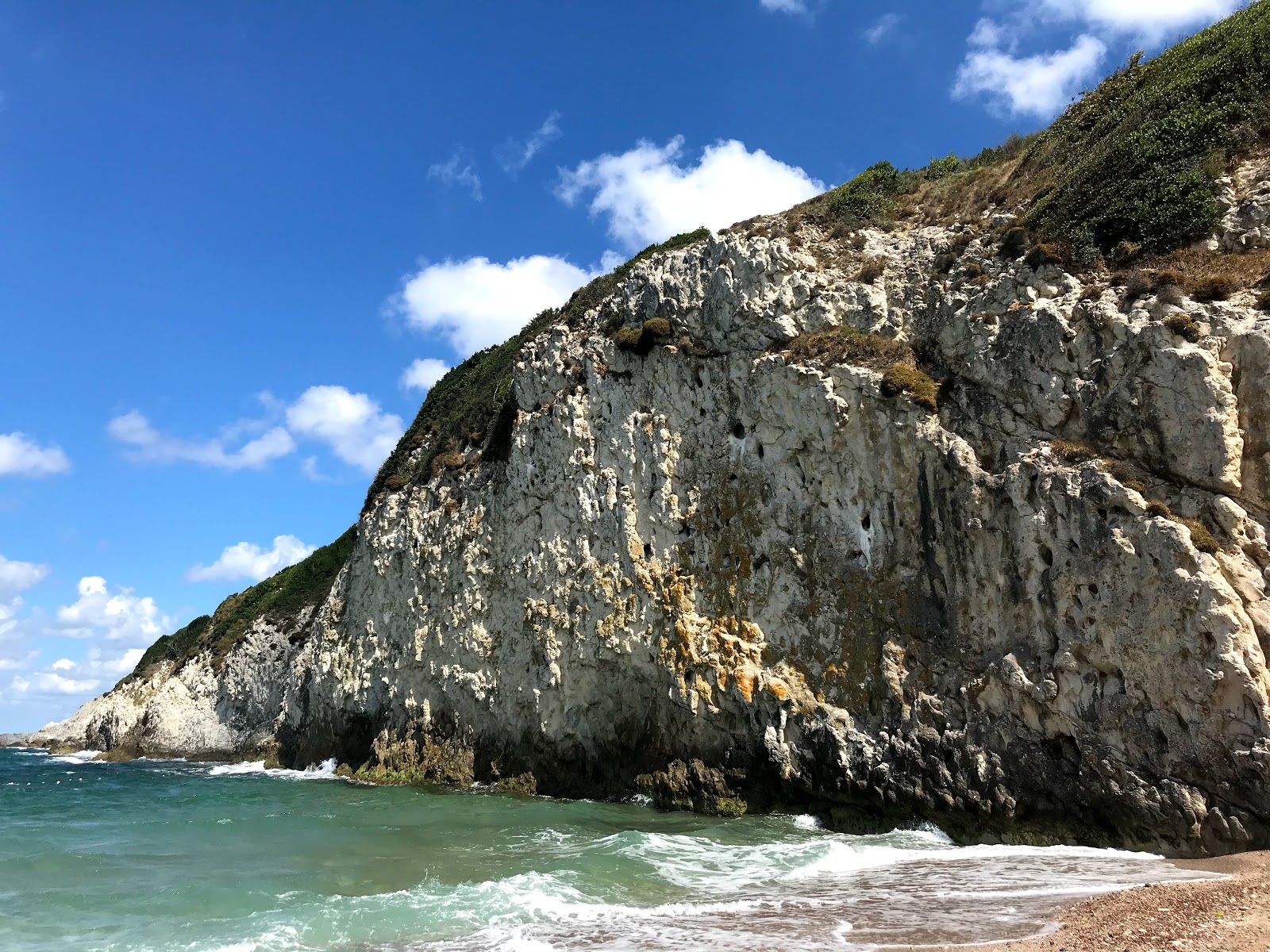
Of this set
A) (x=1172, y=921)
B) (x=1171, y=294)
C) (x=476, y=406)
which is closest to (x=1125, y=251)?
(x=1171, y=294)

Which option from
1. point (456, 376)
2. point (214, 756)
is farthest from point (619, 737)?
point (214, 756)

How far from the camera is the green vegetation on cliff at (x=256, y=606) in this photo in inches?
1957

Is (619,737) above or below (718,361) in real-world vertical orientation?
below

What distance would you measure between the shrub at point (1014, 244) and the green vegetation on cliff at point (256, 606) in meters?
38.4

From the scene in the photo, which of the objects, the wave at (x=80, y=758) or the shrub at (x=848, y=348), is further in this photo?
the wave at (x=80, y=758)

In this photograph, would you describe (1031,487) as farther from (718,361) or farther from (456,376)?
(456,376)

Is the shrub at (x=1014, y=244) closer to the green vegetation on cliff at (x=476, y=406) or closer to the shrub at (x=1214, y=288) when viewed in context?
the shrub at (x=1214, y=288)

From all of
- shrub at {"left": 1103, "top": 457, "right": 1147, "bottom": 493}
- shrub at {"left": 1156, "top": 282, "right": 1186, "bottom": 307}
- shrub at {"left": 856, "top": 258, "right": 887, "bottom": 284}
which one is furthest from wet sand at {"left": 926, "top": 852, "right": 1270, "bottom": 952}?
shrub at {"left": 856, "top": 258, "right": 887, "bottom": 284}

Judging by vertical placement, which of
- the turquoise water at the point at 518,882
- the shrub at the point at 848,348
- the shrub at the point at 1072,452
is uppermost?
the shrub at the point at 848,348

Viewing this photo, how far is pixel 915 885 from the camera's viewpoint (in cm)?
1195

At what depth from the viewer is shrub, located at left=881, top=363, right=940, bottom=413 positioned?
17.7 m

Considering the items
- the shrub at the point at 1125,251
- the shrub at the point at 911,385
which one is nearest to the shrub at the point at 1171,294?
the shrub at the point at 1125,251

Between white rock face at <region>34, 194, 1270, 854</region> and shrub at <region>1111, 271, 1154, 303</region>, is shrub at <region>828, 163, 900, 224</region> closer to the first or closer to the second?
white rock face at <region>34, 194, 1270, 854</region>

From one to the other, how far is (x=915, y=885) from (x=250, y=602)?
188 feet
